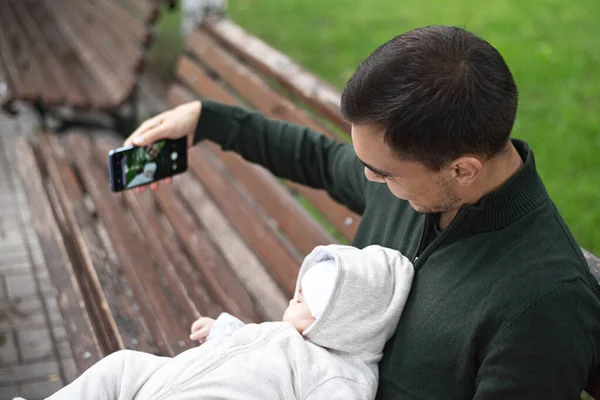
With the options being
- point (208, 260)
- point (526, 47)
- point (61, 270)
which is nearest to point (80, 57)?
point (61, 270)

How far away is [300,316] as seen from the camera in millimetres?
2020

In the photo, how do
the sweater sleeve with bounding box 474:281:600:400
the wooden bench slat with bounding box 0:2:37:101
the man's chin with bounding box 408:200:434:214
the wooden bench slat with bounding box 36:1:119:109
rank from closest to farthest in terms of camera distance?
the sweater sleeve with bounding box 474:281:600:400, the man's chin with bounding box 408:200:434:214, the wooden bench slat with bounding box 0:2:37:101, the wooden bench slat with bounding box 36:1:119:109

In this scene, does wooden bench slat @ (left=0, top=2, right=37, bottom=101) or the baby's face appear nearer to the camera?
the baby's face

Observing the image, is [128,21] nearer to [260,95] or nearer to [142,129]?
[260,95]

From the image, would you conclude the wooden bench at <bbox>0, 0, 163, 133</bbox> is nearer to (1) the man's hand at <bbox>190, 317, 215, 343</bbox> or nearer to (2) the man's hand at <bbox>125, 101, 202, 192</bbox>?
(2) the man's hand at <bbox>125, 101, 202, 192</bbox>

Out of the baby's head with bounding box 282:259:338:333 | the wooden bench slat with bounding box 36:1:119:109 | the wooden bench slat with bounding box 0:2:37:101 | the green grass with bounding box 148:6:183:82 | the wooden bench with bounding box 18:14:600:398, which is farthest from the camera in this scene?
the green grass with bounding box 148:6:183:82

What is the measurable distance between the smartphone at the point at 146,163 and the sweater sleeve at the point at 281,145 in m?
0.09

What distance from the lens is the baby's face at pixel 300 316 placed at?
200 cm

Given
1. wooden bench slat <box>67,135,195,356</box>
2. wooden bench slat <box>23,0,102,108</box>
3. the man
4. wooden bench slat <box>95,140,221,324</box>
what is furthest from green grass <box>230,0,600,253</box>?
the man

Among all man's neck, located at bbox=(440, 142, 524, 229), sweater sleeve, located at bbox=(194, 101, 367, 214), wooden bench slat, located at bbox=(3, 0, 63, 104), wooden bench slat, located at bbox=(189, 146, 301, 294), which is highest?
man's neck, located at bbox=(440, 142, 524, 229)

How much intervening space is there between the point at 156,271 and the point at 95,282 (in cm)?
24

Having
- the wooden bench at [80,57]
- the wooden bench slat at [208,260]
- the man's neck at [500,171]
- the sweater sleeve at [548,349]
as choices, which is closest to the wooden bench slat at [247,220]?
the wooden bench slat at [208,260]

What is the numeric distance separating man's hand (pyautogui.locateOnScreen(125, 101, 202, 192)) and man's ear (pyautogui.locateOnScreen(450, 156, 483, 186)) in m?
1.18

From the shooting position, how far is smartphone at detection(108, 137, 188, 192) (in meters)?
2.54
